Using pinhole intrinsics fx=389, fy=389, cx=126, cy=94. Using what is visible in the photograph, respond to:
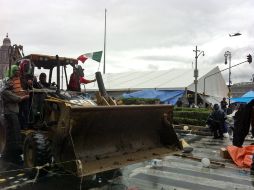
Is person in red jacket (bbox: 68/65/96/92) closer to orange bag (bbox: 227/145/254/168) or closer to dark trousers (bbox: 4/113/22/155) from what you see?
dark trousers (bbox: 4/113/22/155)

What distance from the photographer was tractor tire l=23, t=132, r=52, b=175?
7.72 meters

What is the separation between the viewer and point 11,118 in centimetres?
939

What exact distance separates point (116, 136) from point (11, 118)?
9.14 ft

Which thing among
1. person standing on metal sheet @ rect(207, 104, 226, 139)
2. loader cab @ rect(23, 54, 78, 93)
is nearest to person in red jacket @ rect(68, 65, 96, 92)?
loader cab @ rect(23, 54, 78, 93)

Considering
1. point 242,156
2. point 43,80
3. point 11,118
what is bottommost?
point 242,156

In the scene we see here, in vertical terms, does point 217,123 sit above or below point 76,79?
below

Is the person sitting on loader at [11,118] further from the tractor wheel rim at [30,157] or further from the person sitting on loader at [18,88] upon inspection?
the tractor wheel rim at [30,157]

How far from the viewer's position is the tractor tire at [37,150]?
772 cm

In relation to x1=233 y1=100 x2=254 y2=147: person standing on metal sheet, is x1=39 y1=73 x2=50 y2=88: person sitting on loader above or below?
above

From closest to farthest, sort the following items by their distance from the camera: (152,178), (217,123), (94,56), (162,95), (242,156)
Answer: (152,178), (242,156), (94,56), (217,123), (162,95)

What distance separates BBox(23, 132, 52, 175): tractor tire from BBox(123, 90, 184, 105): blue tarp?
81.6 feet

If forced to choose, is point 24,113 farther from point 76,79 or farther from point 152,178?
point 152,178

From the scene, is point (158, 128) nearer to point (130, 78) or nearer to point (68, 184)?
point (68, 184)

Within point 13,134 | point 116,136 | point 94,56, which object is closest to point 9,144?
point 13,134
